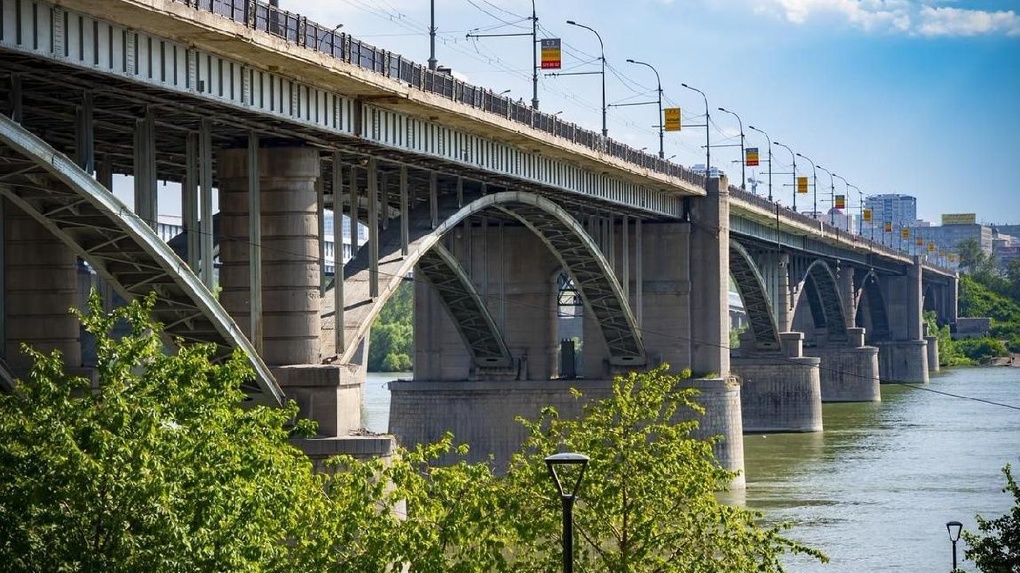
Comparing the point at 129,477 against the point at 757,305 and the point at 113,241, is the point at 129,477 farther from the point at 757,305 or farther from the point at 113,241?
the point at 757,305

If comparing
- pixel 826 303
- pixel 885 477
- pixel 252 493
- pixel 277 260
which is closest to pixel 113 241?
pixel 277 260

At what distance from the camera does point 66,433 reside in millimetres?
20562

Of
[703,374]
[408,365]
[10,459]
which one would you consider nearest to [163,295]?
[10,459]

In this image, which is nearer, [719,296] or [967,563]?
[967,563]

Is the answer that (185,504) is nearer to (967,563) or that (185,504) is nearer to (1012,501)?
(967,563)

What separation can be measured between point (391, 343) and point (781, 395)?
2286 inches

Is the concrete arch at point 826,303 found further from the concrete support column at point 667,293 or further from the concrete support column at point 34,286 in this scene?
the concrete support column at point 34,286

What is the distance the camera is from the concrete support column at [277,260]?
3447cm

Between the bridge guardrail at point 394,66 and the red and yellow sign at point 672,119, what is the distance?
10.4 m

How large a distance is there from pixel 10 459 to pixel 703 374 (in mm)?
46615

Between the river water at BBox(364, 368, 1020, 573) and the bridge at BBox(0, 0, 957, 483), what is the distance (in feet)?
16.1

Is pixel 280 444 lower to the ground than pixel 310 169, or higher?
lower

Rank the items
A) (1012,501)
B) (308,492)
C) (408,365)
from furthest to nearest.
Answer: (408,365) < (1012,501) < (308,492)

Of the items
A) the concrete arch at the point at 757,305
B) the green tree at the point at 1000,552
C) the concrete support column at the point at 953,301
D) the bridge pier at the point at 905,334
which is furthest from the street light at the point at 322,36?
the concrete support column at the point at 953,301
